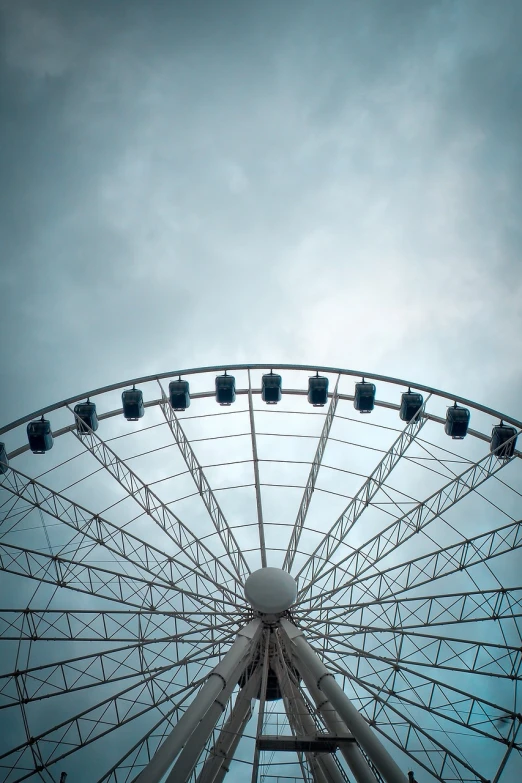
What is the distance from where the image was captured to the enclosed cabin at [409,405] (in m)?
28.9

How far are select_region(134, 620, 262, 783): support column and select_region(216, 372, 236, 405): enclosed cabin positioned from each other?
11.4m

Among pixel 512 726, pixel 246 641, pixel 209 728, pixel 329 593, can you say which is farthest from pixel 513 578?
pixel 209 728

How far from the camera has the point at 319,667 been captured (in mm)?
19781

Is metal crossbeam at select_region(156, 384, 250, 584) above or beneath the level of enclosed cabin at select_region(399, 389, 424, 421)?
beneath

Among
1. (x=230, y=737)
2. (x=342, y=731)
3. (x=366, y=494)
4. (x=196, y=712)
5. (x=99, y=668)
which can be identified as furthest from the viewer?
(x=99, y=668)

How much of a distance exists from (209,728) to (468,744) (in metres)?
62.7

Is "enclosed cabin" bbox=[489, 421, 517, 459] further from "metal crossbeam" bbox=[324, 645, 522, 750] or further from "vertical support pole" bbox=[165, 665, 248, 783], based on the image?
→ "vertical support pole" bbox=[165, 665, 248, 783]

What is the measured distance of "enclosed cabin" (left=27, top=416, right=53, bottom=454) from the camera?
90.0 ft

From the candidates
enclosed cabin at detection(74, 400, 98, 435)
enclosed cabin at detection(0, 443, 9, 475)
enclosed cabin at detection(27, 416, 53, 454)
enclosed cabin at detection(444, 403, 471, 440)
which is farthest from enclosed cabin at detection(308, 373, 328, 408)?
enclosed cabin at detection(0, 443, 9, 475)

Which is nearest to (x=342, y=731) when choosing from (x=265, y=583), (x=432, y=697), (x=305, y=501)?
(x=265, y=583)

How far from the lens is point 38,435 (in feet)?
90.0

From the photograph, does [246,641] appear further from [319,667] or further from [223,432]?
[223,432]

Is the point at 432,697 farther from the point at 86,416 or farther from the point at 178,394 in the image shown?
the point at 86,416

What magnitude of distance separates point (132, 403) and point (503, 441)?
55.6 feet
